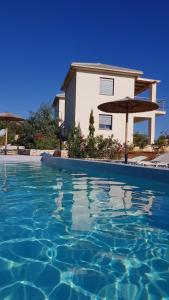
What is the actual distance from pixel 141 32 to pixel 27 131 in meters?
12.3

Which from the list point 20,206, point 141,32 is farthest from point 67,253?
point 141,32

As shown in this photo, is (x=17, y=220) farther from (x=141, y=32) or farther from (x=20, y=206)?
(x=141, y=32)

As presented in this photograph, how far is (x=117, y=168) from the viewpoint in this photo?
9891 millimetres

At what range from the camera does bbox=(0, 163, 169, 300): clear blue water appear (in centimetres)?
236

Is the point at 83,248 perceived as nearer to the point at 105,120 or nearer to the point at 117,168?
the point at 117,168

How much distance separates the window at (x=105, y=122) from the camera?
22844mm

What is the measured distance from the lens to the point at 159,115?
26.2 m

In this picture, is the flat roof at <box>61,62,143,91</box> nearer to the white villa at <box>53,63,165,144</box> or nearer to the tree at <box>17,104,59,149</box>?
the white villa at <box>53,63,165,144</box>

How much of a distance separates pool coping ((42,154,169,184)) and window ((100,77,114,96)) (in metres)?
9.75

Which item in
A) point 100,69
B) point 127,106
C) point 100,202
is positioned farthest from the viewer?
point 100,69

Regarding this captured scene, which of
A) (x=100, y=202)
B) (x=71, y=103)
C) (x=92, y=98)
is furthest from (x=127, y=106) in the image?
→ (x=71, y=103)

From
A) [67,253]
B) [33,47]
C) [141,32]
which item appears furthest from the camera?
[33,47]

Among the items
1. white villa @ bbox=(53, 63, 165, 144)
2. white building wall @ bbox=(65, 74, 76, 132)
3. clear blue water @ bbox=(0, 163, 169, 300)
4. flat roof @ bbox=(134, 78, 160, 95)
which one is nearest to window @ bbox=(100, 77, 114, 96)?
white villa @ bbox=(53, 63, 165, 144)

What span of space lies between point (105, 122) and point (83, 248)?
2014 cm
